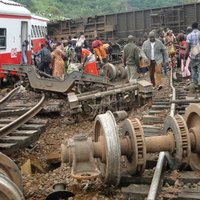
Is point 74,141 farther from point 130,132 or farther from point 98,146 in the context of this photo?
point 130,132

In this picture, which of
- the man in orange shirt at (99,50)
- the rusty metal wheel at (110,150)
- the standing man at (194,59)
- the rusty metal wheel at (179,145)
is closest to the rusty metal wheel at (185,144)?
the rusty metal wheel at (179,145)

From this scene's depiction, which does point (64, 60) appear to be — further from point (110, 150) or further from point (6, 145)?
point (110, 150)

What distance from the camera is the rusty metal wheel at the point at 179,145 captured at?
15.0ft

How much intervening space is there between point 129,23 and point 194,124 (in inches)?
874

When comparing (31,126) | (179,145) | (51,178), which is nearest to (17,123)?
(31,126)

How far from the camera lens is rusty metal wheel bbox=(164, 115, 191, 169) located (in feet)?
15.0

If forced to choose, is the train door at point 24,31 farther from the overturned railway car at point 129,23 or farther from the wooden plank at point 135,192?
the wooden plank at point 135,192

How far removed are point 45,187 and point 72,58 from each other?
10.4 m

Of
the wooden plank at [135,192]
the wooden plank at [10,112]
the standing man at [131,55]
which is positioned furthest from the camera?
the standing man at [131,55]

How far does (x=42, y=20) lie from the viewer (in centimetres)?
→ 2495

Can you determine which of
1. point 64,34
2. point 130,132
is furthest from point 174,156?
point 64,34

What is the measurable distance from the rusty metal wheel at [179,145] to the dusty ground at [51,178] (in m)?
0.67

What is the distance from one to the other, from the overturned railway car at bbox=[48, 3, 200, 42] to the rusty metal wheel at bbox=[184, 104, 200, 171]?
19.3 meters

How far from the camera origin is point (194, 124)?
503cm
